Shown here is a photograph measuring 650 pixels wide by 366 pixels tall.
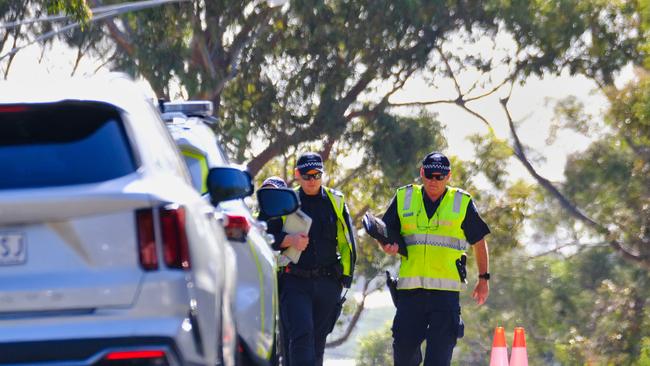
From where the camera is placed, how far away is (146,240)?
5211mm

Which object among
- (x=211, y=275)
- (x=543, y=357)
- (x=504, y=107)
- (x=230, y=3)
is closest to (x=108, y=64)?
(x=230, y=3)

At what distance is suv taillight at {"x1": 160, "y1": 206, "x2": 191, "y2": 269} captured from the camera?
5258mm

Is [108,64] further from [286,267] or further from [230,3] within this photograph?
[286,267]

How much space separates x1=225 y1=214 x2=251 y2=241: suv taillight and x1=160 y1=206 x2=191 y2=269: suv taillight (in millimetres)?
2021

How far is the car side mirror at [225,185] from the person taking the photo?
6.40 metres

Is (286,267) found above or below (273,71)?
below

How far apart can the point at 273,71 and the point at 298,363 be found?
23475 millimetres

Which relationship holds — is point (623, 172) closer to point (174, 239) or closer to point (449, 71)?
point (449, 71)

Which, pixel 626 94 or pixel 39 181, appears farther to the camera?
pixel 626 94

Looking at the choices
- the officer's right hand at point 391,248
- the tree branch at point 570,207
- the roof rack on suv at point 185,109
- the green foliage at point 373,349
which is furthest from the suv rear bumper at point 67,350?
the green foliage at point 373,349

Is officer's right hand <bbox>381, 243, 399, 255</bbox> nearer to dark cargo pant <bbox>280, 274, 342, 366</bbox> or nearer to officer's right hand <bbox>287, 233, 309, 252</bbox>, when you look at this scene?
officer's right hand <bbox>287, 233, 309, 252</bbox>

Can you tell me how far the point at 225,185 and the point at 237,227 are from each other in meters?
1.14

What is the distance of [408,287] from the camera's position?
36.0ft

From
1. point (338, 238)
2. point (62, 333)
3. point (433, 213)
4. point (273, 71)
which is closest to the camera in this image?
point (62, 333)
